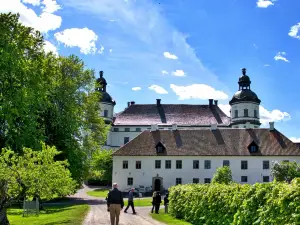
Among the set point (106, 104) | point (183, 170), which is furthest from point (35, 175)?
point (106, 104)

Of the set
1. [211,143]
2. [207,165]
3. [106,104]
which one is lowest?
[207,165]

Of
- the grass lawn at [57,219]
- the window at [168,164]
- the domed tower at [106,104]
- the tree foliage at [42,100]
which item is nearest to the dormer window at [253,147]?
the window at [168,164]

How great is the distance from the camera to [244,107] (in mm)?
84562

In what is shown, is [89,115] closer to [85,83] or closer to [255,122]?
[85,83]

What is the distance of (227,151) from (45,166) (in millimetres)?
40992

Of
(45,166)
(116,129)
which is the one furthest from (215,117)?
(45,166)

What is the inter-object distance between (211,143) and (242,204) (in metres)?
43.9

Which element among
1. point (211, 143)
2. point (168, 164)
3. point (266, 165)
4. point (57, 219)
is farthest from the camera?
point (211, 143)

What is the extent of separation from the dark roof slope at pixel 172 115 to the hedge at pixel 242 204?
2669 inches

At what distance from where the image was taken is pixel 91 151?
4025 centimetres

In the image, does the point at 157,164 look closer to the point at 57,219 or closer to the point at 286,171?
the point at 286,171

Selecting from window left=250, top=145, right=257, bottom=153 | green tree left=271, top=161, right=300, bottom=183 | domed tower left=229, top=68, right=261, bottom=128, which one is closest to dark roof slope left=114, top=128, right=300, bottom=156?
window left=250, top=145, right=257, bottom=153

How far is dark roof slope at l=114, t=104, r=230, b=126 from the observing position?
293 feet

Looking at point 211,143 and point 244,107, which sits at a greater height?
point 244,107
